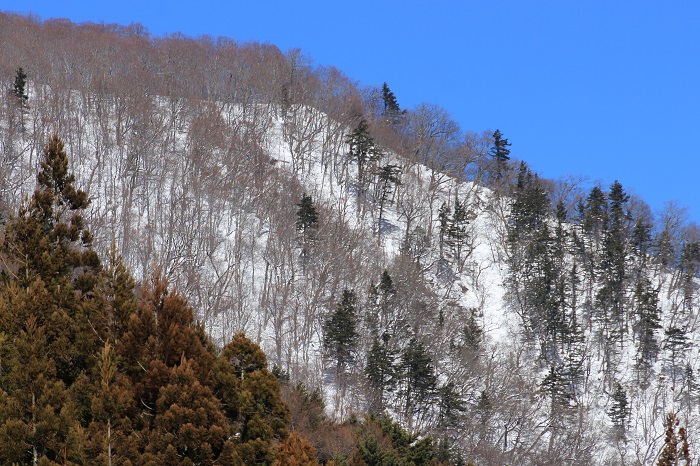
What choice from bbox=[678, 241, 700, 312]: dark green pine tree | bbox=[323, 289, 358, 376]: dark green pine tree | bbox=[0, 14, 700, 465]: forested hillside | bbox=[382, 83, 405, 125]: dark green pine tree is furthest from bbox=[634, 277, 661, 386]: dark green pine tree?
bbox=[382, 83, 405, 125]: dark green pine tree

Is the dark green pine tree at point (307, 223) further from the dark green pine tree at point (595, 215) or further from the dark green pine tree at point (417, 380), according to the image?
the dark green pine tree at point (595, 215)

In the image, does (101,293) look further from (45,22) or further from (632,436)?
(45,22)

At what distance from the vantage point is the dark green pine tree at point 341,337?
5188cm

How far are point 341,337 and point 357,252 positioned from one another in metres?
Answer: 16.2

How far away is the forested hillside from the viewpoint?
4709cm

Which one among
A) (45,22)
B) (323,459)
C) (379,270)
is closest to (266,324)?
(379,270)

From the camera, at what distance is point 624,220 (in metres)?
81.4

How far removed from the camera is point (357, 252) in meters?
67.0

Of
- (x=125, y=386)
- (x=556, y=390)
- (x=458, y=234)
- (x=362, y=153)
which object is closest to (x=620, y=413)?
(x=556, y=390)

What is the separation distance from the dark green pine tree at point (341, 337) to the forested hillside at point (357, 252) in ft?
0.58

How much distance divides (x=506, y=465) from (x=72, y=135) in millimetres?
51486

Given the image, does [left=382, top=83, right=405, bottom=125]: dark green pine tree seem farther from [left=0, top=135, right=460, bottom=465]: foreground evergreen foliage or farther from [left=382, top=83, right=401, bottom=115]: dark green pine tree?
[left=0, top=135, right=460, bottom=465]: foreground evergreen foliage

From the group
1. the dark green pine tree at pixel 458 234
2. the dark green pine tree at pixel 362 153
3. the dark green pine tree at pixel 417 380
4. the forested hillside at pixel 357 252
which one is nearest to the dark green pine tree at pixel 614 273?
the forested hillside at pixel 357 252

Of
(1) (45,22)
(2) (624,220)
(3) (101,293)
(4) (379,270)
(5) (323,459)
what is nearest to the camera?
(3) (101,293)
